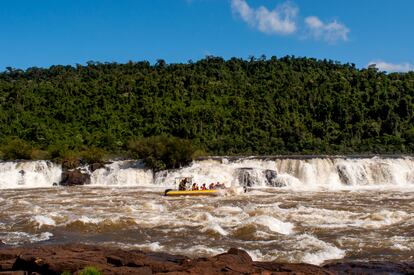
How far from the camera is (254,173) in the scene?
39031 millimetres

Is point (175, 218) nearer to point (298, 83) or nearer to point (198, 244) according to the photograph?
point (198, 244)

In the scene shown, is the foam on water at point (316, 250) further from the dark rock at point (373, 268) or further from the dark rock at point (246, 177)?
the dark rock at point (246, 177)

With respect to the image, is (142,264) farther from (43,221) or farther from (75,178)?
(75,178)

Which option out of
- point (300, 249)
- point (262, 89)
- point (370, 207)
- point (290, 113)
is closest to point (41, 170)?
point (370, 207)

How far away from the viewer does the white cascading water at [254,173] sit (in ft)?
128

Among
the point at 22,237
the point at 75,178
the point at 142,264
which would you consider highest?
the point at 75,178

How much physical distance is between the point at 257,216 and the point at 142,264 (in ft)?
35.2

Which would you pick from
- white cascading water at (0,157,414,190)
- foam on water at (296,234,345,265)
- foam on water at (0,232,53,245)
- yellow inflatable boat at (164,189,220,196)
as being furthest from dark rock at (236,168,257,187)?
foam on water at (0,232,53,245)

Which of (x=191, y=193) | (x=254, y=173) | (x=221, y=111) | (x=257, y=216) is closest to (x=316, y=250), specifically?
(x=257, y=216)

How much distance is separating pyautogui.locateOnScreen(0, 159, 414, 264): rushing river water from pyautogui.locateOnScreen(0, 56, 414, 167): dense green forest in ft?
62.5

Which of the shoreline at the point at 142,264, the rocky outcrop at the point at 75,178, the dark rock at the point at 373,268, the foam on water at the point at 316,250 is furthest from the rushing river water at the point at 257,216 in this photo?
the rocky outcrop at the point at 75,178

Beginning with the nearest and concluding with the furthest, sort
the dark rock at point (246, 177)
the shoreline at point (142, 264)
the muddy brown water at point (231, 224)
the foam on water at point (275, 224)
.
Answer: the shoreline at point (142, 264) < the muddy brown water at point (231, 224) < the foam on water at point (275, 224) < the dark rock at point (246, 177)

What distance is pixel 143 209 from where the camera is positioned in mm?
24469

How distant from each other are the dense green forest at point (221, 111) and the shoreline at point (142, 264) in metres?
42.4
